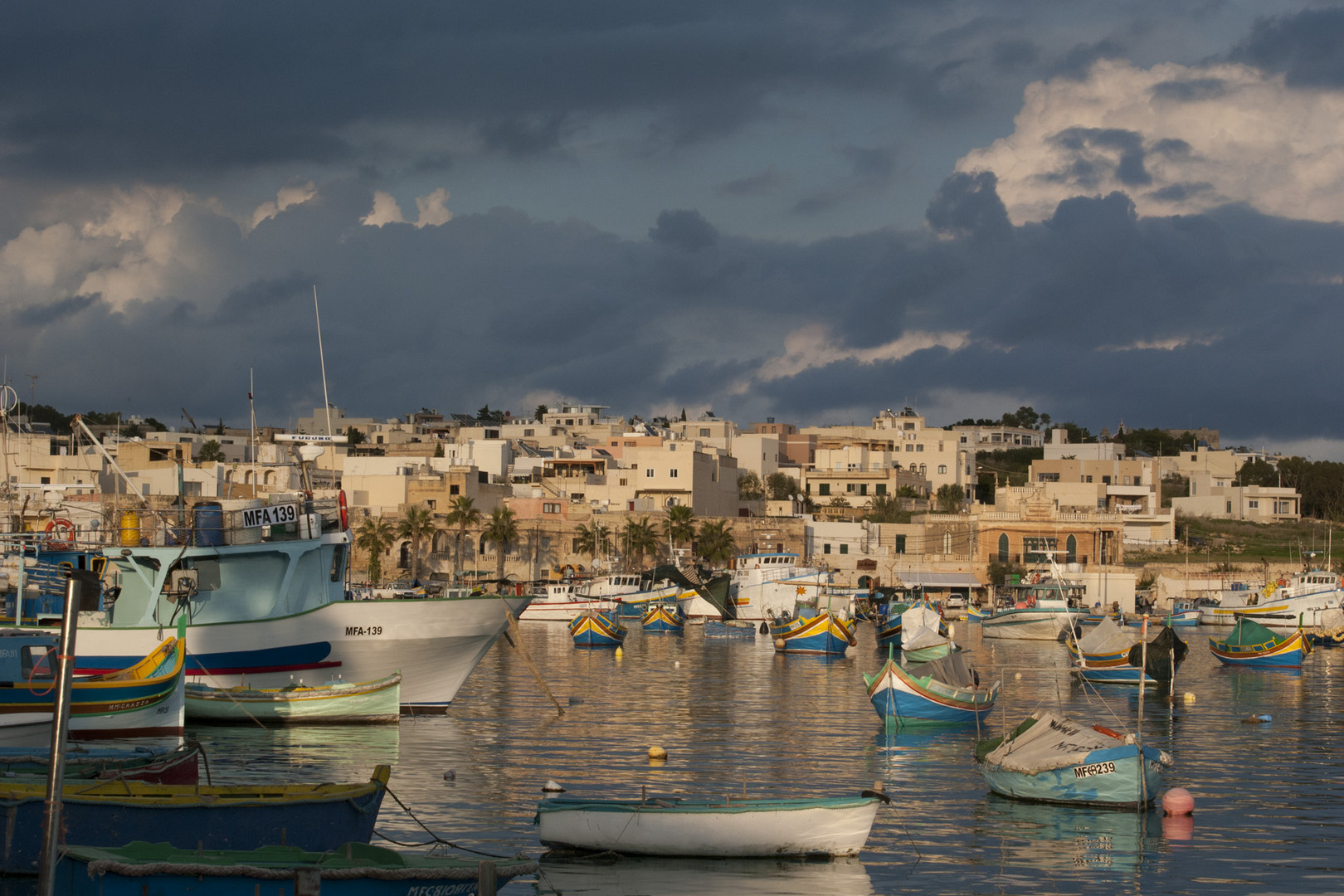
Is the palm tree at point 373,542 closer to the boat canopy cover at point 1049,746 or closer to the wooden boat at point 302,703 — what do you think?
the wooden boat at point 302,703

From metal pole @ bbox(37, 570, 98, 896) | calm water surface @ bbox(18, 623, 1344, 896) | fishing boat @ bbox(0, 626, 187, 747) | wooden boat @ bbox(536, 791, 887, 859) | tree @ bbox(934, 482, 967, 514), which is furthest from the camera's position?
tree @ bbox(934, 482, 967, 514)

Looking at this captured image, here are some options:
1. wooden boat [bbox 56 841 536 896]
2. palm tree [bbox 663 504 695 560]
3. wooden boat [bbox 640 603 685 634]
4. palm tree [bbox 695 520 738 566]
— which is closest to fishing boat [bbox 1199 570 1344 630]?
wooden boat [bbox 640 603 685 634]

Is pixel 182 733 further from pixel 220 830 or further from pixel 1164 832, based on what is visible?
pixel 1164 832

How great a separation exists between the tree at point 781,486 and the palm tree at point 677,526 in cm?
2688

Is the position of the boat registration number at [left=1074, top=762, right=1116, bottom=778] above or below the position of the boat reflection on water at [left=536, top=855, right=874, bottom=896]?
above

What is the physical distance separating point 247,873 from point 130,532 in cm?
2184

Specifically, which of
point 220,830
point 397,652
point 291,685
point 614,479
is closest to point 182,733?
point 291,685

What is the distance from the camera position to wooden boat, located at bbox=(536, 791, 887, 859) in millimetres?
18469

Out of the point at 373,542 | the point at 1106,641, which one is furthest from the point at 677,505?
the point at 1106,641

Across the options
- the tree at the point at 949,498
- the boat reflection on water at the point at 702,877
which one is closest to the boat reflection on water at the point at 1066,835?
the boat reflection on water at the point at 702,877

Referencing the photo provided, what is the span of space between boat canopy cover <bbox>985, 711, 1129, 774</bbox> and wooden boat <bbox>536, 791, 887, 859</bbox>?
5.58 metres

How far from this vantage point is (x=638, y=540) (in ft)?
339

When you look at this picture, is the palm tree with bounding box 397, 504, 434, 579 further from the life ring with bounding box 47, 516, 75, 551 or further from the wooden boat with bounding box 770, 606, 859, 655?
the life ring with bounding box 47, 516, 75, 551

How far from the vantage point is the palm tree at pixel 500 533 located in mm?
102625
